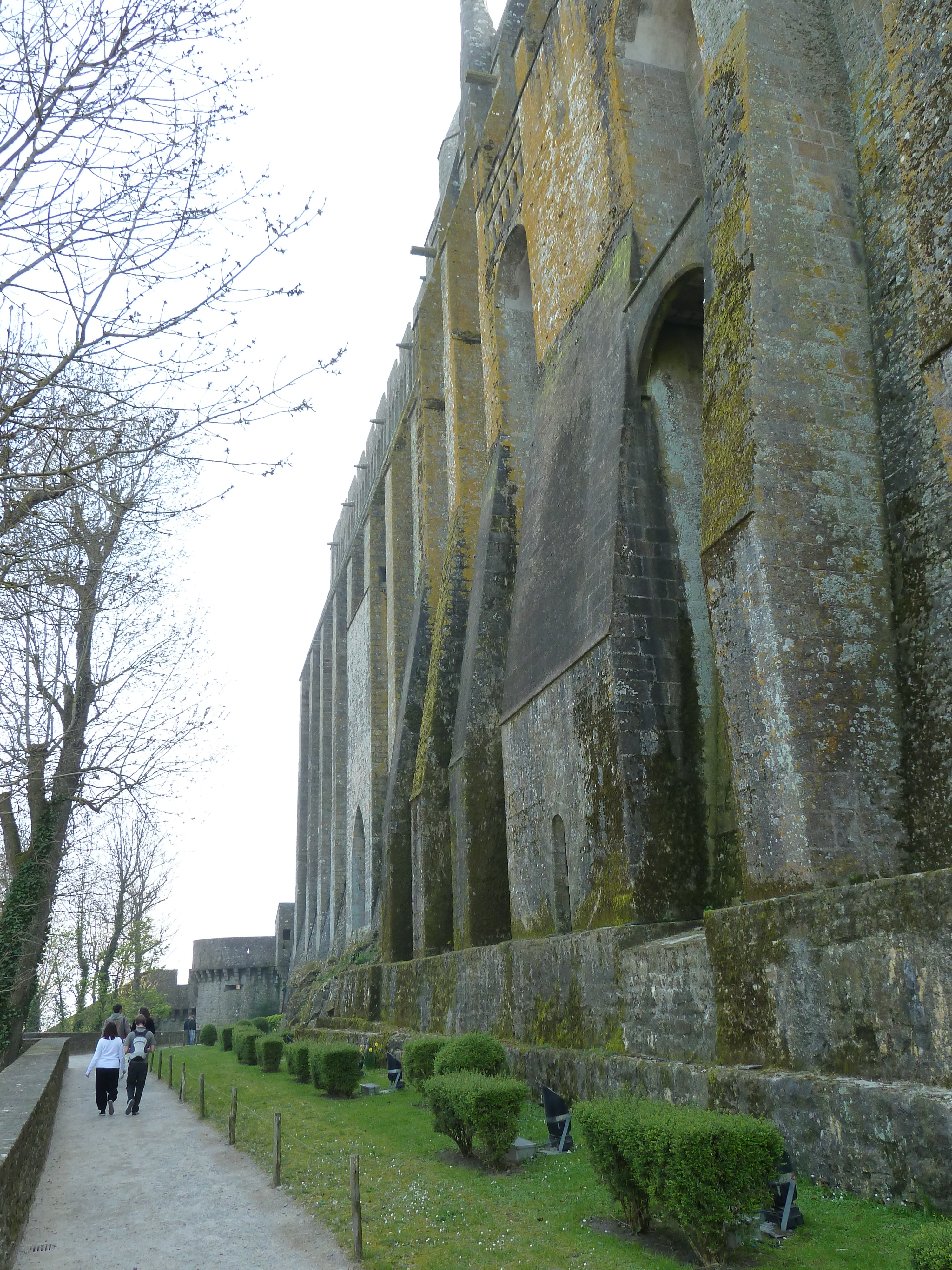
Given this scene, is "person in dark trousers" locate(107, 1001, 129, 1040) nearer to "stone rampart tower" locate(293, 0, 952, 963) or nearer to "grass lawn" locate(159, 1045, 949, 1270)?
"stone rampart tower" locate(293, 0, 952, 963)

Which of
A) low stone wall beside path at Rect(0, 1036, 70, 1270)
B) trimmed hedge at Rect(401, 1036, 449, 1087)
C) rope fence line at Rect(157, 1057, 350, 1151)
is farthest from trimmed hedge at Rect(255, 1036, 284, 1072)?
trimmed hedge at Rect(401, 1036, 449, 1087)

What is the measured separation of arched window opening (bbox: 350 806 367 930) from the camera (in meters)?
26.3

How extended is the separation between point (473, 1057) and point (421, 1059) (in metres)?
1.64

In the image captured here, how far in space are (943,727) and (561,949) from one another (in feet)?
13.2

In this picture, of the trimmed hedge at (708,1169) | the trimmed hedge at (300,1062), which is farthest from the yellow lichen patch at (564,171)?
the trimmed hedge at (300,1062)

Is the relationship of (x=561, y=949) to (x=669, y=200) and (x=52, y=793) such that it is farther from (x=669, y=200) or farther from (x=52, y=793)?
(x=52, y=793)

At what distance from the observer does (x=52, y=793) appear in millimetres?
14328

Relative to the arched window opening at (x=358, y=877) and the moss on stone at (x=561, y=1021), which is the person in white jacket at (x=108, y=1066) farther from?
the arched window opening at (x=358, y=877)

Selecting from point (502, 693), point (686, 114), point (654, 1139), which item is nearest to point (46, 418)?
point (654, 1139)

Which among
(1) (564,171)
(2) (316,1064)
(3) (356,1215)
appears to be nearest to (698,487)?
(1) (564,171)

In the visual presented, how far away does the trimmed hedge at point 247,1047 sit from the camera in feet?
54.0

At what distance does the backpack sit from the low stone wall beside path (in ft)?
3.00

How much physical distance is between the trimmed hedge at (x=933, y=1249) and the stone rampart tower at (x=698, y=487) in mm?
2586

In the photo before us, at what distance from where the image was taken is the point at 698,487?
898 cm
